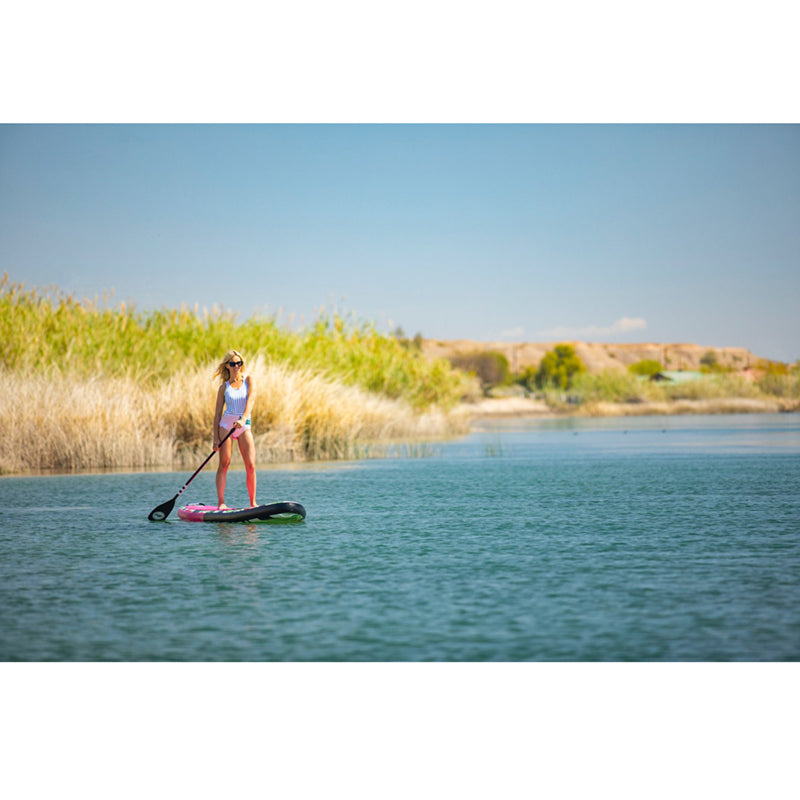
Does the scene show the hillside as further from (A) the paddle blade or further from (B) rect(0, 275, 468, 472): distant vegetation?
(A) the paddle blade

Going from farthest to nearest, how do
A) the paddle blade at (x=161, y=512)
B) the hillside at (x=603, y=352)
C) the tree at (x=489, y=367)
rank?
the hillside at (x=603, y=352) → the tree at (x=489, y=367) → the paddle blade at (x=161, y=512)

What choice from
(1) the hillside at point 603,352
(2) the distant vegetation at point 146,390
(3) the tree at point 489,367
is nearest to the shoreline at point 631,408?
(2) the distant vegetation at point 146,390

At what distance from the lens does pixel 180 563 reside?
A: 7.08 m

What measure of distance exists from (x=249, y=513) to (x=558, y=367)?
55.6 meters

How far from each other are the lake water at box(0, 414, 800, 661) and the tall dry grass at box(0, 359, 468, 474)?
203cm

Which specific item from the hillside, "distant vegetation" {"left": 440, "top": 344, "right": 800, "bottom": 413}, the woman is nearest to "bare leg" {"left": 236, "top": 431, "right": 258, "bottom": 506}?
the woman

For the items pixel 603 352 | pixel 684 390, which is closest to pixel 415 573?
pixel 684 390

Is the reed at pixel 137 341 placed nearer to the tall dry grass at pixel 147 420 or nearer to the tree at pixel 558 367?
the tall dry grass at pixel 147 420

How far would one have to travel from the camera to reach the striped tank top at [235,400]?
348 inches

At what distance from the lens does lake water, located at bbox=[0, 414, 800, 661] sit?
4.92 metres

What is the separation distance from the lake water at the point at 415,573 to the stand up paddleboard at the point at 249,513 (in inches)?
3.9

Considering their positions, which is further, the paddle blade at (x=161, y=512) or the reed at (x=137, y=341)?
the reed at (x=137, y=341)

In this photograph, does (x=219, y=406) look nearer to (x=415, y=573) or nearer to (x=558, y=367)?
(x=415, y=573)
